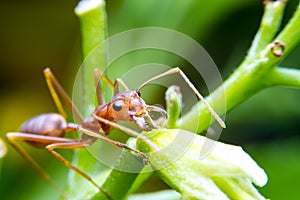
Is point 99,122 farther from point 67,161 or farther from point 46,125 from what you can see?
point 46,125

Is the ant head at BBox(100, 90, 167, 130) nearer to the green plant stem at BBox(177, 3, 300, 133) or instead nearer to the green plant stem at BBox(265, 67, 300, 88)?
the green plant stem at BBox(177, 3, 300, 133)

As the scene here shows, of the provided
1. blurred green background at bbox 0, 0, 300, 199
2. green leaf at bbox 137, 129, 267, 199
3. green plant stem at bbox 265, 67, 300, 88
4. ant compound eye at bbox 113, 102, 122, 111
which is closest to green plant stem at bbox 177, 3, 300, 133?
green plant stem at bbox 265, 67, 300, 88

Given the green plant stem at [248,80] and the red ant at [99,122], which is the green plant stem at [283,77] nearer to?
the green plant stem at [248,80]

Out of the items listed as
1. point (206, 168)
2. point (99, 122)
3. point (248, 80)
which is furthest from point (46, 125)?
point (206, 168)

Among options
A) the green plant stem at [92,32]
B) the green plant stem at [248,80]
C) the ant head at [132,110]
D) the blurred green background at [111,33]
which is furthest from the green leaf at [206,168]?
the blurred green background at [111,33]

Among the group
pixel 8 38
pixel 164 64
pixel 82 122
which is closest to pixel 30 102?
pixel 8 38

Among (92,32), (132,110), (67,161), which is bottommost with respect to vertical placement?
(67,161)
